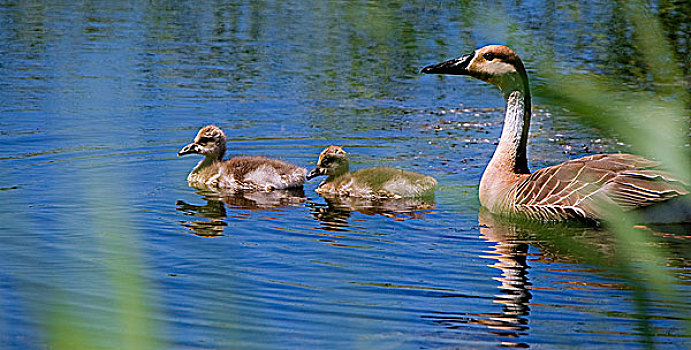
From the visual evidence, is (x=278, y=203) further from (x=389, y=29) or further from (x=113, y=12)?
(x=113, y=12)

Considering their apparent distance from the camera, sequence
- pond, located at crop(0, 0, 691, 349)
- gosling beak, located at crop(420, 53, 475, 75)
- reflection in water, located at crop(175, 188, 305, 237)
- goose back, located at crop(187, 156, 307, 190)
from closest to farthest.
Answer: pond, located at crop(0, 0, 691, 349)
reflection in water, located at crop(175, 188, 305, 237)
gosling beak, located at crop(420, 53, 475, 75)
goose back, located at crop(187, 156, 307, 190)

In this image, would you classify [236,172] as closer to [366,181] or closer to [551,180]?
[366,181]

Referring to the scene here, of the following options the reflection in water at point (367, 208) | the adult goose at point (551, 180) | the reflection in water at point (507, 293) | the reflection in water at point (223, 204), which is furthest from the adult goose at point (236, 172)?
the reflection in water at point (507, 293)

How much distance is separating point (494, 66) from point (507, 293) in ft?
10.8

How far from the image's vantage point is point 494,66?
9258 millimetres

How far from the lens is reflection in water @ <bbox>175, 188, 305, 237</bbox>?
862 centimetres

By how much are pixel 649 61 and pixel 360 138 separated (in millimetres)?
10469

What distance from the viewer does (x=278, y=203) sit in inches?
384

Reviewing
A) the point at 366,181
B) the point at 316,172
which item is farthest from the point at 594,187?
the point at 316,172

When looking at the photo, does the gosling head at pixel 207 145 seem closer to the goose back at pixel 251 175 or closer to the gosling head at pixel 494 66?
the goose back at pixel 251 175

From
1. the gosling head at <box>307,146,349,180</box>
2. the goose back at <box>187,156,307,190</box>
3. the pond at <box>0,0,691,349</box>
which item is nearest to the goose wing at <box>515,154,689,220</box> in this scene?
the pond at <box>0,0,691,349</box>

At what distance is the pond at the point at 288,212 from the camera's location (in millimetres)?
5406

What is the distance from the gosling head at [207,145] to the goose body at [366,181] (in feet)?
4.18

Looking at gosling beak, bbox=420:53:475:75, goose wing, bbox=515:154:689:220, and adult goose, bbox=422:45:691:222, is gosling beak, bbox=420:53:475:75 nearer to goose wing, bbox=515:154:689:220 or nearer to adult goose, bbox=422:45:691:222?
adult goose, bbox=422:45:691:222
